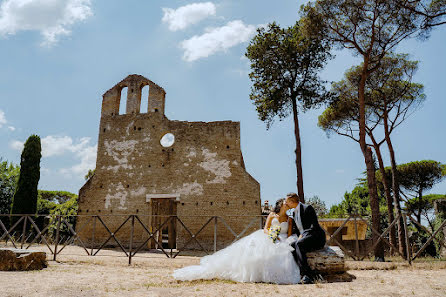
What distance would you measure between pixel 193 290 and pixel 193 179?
8.58 meters

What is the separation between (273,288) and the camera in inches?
149

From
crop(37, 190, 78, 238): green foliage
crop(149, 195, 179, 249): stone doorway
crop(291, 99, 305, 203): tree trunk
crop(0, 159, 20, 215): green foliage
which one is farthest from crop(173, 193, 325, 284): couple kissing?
crop(0, 159, 20, 215): green foliage

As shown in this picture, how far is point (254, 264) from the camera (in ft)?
14.1

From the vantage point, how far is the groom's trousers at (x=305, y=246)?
433cm

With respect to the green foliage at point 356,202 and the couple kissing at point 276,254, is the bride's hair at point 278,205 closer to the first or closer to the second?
the couple kissing at point 276,254

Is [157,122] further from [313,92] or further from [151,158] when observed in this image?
[313,92]

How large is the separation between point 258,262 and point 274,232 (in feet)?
1.83

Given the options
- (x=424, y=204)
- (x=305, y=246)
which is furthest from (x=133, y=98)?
(x=424, y=204)

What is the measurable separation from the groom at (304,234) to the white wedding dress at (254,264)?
108mm

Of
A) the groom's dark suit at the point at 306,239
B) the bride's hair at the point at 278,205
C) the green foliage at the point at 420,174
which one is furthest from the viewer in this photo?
the green foliage at the point at 420,174

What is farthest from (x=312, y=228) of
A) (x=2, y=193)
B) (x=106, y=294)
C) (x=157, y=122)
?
(x=2, y=193)

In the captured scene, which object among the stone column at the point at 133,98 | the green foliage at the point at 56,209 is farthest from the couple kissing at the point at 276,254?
the stone column at the point at 133,98

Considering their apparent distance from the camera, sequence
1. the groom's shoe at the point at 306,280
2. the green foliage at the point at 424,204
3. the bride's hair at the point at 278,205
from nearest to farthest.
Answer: the groom's shoe at the point at 306,280, the bride's hair at the point at 278,205, the green foliage at the point at 424,204

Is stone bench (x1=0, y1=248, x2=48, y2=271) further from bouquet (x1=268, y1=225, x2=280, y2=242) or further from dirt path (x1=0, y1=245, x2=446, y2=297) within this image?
bouquet (x1=268, y1=225, x2=280, y2=242)
